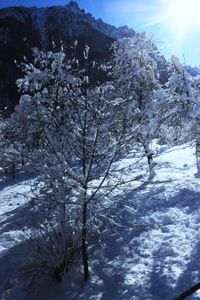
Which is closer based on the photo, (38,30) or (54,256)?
(54,256)

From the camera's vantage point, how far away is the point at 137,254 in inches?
309

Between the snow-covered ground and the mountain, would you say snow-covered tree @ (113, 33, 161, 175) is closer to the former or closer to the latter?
the snow-covered ground

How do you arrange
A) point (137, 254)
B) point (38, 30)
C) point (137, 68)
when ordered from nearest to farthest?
point (137, 254) → point (137, 68) → point (38, 30)

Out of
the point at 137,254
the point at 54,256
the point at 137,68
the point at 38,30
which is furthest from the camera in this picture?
the point at 38,30

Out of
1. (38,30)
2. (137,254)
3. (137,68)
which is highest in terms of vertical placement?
(38,30)

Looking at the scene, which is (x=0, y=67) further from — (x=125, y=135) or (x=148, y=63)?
(x=125, y=135)

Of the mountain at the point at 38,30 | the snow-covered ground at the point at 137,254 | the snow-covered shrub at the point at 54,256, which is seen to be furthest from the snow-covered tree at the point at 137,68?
the mountain at the point at 38,30

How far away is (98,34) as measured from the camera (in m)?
137

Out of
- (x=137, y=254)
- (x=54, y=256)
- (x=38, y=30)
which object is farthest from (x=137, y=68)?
(x=38, y=30)

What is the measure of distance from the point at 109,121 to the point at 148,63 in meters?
9.07

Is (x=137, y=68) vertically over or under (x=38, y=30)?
under

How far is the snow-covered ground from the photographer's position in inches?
271

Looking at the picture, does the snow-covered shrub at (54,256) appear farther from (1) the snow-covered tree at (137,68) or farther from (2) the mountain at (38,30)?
(2) the mountain at (38,30)

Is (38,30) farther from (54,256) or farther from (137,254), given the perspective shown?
(54,256)
